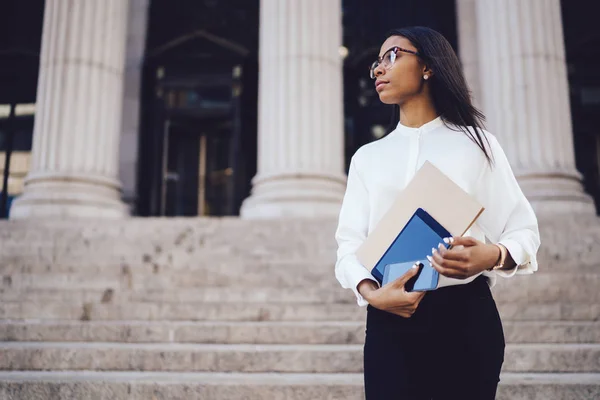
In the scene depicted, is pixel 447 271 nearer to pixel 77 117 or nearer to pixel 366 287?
pixel 366 287

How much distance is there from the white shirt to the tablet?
13 cm

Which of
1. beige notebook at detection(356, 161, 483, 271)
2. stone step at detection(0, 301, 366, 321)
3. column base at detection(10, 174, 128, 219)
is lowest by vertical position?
stone step at detection(0, 301, 366, 321)

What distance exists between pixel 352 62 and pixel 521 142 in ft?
18.5

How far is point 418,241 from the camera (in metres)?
1.78

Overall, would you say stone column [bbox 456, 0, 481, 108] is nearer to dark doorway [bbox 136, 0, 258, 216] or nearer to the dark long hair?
dark doorway [bbox 136, 0, 258, 216]

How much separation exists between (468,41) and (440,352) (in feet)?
46.7

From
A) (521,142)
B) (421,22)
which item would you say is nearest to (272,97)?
(521,142)

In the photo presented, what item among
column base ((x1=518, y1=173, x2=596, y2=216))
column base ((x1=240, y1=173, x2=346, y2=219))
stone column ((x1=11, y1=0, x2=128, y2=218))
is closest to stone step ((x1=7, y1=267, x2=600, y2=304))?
column base ((x1=240, y1=173, x2=346, y2=219))

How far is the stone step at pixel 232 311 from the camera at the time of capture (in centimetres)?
584

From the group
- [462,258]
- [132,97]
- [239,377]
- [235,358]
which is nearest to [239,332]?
[235,358]

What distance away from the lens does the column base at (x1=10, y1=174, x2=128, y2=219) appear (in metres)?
10.9

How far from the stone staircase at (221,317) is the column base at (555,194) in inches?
54.7

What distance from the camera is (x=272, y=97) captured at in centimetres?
1126

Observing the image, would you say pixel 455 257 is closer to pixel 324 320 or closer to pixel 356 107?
pixel 324 320
